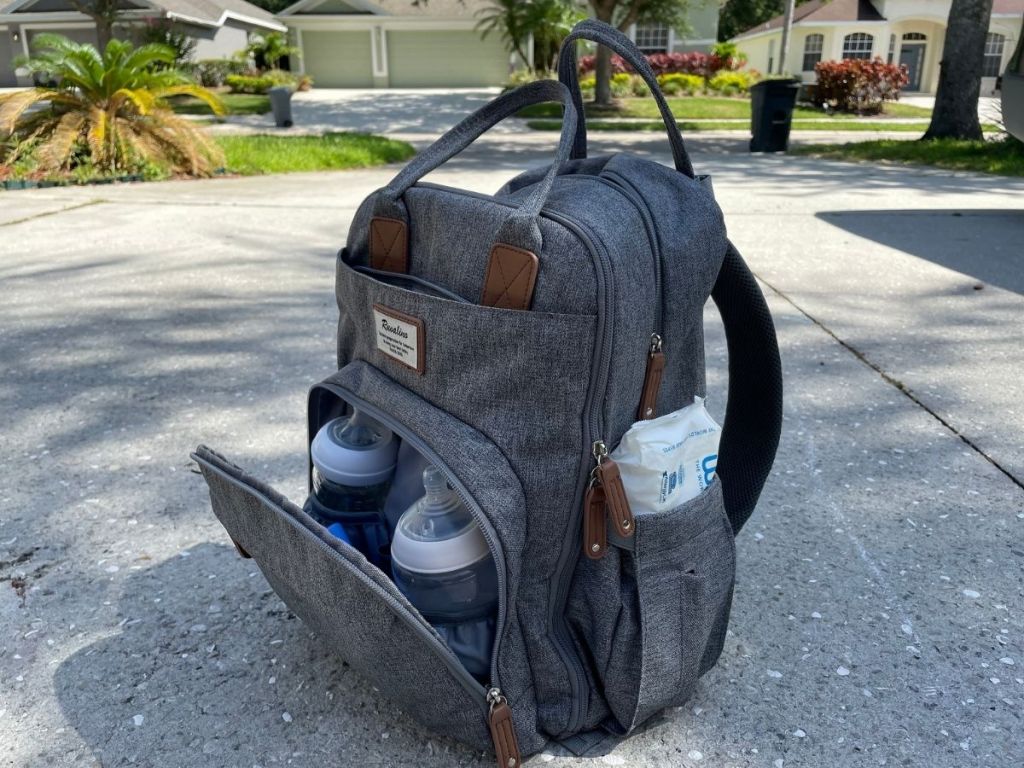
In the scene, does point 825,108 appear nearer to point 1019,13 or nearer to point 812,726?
point 1019,13

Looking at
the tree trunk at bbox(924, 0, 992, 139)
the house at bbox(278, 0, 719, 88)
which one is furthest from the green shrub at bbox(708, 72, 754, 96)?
the tree trunk at bbox(924, 0, 992, 139)

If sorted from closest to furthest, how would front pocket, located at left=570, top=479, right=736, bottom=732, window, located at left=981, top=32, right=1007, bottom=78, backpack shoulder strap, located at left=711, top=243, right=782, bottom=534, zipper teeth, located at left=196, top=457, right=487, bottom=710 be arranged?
zipper teeth, located at left=196, top=457, right=487, bottom=710 → front pocket, located at left=570, top=479, right=736, bottom=732 → backpack shoulder strap, located at left=711, top=243, right=782, bottom=534 → window, located at left=981, top=32, right=1007, bottom=78

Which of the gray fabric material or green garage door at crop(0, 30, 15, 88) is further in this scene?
green garage door at crop(0, 30, 15, 88)

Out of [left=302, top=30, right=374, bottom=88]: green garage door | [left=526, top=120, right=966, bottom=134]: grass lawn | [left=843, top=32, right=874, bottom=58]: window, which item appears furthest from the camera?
[left=302, top=30, right=374, bottom=88]: green garage door

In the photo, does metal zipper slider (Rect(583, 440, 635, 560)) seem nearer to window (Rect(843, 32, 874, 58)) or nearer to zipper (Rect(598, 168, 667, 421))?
zipper (Rect(598, 168, 667, 421))

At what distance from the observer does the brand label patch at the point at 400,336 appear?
1.36m

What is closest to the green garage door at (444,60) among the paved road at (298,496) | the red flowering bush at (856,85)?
the red flowering bush at (856,85)

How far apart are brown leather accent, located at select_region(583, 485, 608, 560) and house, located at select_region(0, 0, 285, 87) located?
2676 cm

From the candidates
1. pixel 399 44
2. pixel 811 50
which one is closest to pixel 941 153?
pixel 811 50

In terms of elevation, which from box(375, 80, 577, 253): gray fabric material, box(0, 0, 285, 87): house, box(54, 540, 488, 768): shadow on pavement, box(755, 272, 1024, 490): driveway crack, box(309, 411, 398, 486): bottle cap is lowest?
box(54, 540, 488, 768): shadow on pavement

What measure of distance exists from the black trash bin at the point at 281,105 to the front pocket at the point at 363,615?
15028mm

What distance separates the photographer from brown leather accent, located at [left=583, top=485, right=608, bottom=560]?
51.5 inches

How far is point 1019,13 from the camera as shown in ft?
94.0

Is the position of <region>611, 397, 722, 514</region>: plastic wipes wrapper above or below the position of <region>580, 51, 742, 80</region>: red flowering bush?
below
